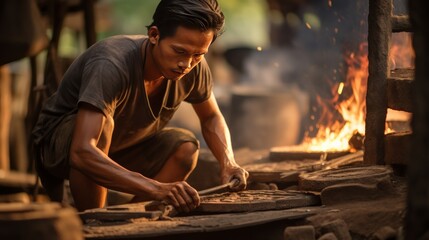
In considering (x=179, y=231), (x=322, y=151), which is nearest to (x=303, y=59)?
(x=322, y=151)

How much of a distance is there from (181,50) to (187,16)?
0.71 feet

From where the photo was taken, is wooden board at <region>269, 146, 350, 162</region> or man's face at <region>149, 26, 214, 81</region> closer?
man's face at <region>149, 26, 214, 81</region>

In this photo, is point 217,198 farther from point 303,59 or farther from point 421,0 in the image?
point 303,59

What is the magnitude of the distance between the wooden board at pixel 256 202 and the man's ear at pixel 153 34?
107cm

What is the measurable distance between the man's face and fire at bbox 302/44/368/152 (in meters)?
2.09

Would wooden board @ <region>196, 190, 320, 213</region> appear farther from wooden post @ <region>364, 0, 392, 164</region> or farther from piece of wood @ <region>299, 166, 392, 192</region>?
A: wooden post @ <region>364, 0, 392, 164</region>

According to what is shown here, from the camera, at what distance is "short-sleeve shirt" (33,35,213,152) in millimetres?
5773

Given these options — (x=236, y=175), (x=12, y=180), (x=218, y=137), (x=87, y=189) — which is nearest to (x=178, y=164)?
(x=218, y=137)

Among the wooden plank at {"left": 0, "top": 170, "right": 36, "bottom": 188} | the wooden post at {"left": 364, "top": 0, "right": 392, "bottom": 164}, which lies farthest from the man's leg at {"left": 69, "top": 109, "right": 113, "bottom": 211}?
the wooden plank at {"left": 0, "top": 170, "right": 36, "bottom": 188}

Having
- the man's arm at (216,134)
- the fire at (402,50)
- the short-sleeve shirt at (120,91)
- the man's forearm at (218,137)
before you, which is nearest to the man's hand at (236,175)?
the man's arm at (216,134)

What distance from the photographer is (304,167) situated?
7027mm

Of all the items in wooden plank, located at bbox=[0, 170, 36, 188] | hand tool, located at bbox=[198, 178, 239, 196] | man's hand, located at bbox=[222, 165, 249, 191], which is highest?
man's hand, located at bbox=[222, 165, 249, 191]

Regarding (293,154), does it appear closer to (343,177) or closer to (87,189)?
(343,177)

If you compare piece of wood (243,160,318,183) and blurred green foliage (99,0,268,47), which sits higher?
blurred green foliage (99,0,268,47)
